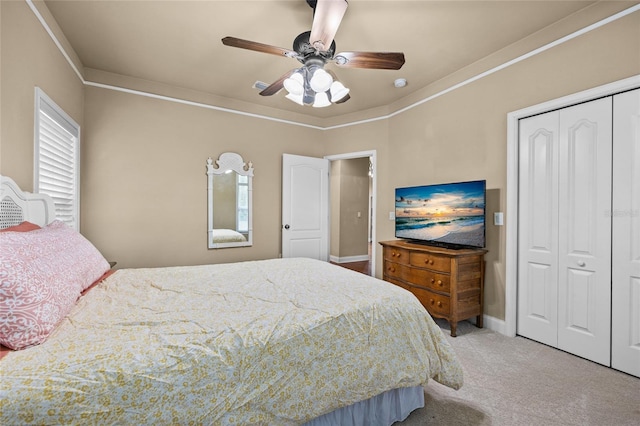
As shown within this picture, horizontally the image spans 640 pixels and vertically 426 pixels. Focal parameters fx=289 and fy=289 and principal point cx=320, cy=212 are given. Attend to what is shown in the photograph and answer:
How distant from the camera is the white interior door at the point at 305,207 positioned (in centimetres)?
448

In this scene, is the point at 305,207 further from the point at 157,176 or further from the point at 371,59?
the point at 371,59

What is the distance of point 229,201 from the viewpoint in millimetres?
4082

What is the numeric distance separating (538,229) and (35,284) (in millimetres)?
3460

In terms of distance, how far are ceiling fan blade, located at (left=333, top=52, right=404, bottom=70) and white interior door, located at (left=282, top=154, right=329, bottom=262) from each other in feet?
7.89

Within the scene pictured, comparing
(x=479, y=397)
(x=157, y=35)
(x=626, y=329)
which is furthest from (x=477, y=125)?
(x=157, y=35)

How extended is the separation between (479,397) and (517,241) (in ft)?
5.23

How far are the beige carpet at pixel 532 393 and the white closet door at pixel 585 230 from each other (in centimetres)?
24

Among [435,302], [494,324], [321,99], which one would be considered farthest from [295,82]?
[494,324]

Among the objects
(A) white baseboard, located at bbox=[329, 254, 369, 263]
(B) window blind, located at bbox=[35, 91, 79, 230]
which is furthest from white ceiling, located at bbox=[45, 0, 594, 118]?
(A) white baseboard, located at bbox=[329, 254, 369, 263]

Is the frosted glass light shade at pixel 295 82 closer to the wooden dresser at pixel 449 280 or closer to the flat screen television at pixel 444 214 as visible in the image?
the flat screen television at pixel 444 214

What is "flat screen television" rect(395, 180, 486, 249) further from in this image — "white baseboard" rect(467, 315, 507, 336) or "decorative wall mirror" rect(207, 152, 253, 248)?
"decorative wall mirror" rect(207, 152, 253, 248)

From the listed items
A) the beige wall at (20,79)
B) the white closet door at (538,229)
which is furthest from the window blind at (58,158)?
the white closet door at (538,229)

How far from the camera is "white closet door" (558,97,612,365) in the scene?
2.23m

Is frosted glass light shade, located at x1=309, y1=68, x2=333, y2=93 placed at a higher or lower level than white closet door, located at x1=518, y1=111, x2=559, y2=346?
higher
